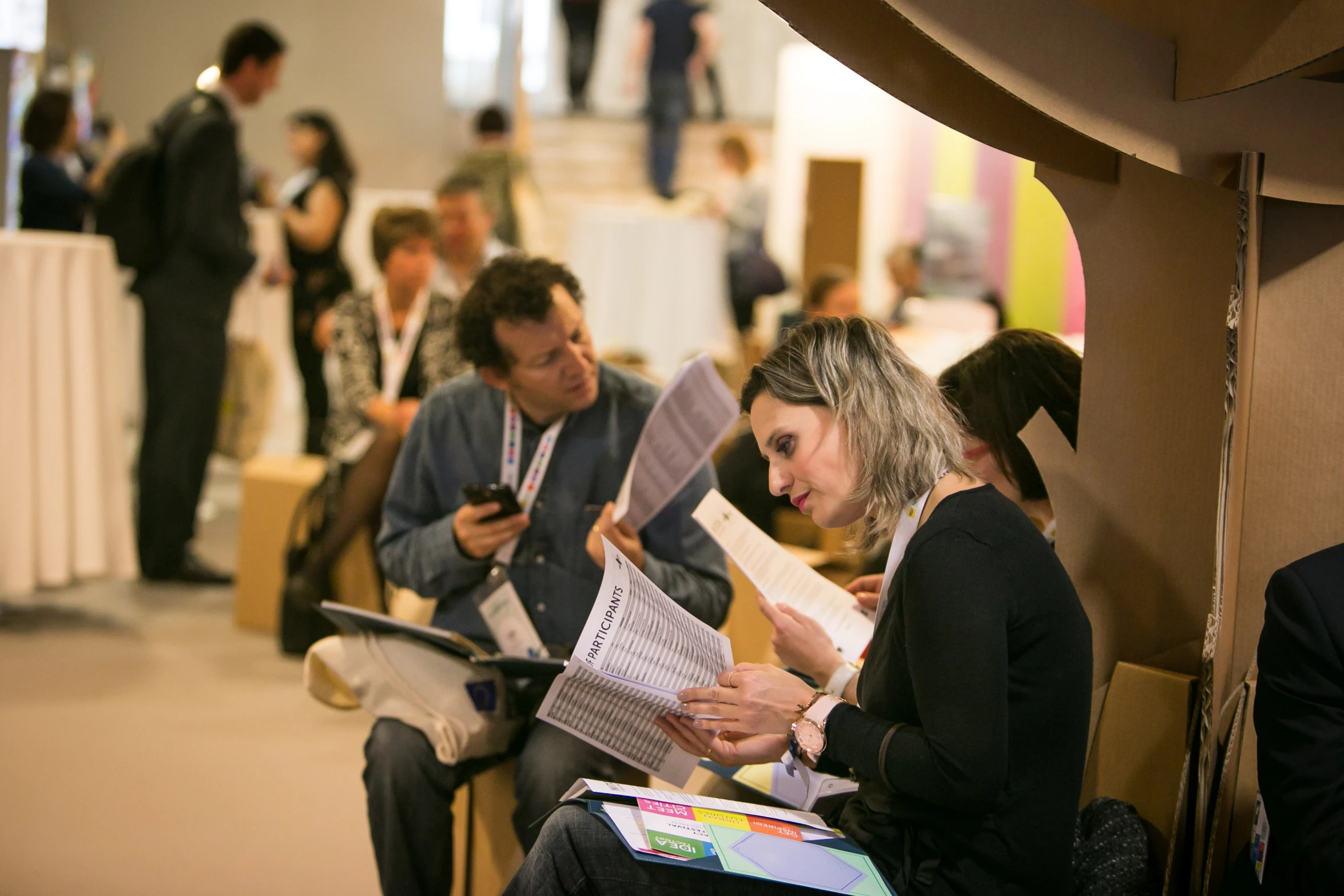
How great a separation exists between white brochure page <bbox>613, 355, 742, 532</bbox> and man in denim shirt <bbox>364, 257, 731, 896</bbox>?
0.23ft

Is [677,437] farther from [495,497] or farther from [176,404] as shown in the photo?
[176,404]

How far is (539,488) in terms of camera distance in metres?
2.16

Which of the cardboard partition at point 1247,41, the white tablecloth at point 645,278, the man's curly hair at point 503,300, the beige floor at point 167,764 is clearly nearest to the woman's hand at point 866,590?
the man's curly hair at point 503,300

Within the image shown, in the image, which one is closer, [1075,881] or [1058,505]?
[1075,881]

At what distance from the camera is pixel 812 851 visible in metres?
1.31

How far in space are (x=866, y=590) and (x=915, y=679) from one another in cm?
71

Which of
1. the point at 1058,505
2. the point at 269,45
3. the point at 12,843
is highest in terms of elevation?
the point at 269,45

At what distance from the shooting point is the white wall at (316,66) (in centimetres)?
1049

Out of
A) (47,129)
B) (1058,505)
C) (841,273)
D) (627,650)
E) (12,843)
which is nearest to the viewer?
(627,650)

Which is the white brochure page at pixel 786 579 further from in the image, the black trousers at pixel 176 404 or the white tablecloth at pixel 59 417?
the black trousers at pixel 176 404

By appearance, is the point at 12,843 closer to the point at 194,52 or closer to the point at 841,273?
the point at 841,273

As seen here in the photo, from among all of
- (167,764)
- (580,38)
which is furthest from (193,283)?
(580,38)

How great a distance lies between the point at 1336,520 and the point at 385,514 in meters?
1.57

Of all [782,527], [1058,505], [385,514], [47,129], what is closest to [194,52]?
[47,129]
